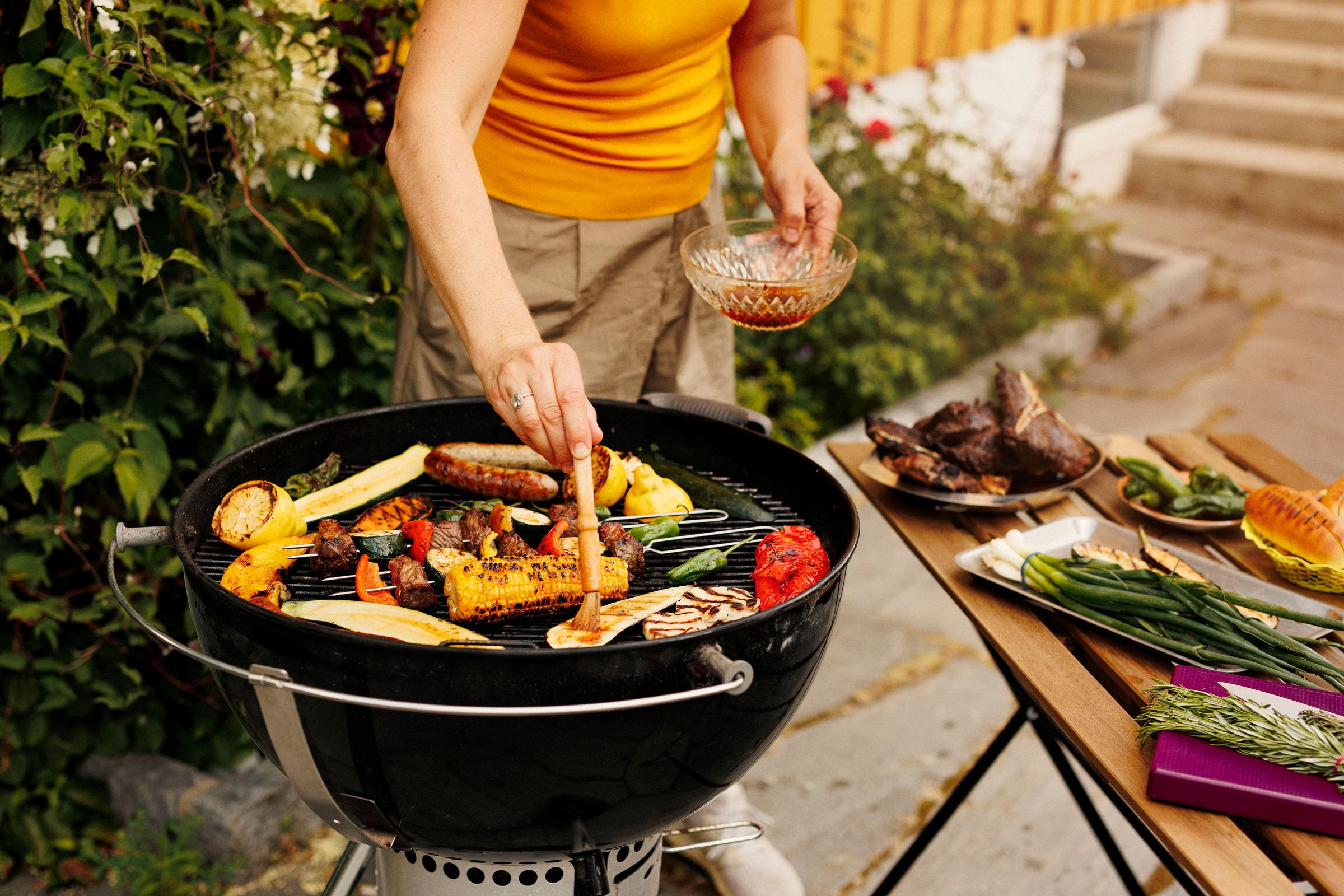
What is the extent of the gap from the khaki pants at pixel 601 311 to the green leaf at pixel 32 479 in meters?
0.72

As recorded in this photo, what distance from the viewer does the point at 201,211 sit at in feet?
7.34

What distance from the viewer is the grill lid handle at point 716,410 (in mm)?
2062

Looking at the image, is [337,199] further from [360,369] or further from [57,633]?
[57,633]

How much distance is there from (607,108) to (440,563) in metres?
0.92

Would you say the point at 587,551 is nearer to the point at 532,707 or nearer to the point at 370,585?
the point at 532,707

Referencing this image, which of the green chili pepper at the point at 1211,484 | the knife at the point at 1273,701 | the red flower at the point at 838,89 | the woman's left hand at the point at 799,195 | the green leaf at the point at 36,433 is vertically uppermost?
the woman's left hand at the point at 799,195

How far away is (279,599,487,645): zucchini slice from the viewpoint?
58.6 inches

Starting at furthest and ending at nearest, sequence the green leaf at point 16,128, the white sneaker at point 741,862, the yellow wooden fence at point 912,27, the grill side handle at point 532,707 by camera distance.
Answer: the yellow wooden fence at point 912,27
the white sneaker at point 741,862
the green leaf at point 16,128
the grill side handle at point 532,707

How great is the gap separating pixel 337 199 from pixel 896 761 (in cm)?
219

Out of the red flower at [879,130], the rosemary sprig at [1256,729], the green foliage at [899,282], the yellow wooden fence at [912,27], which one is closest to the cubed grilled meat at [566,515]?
the rosemary sprig at [1256,729]

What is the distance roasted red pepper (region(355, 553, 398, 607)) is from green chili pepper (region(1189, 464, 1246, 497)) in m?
1.53

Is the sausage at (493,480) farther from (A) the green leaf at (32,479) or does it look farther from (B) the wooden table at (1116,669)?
(A) the green leaf at (32,479)

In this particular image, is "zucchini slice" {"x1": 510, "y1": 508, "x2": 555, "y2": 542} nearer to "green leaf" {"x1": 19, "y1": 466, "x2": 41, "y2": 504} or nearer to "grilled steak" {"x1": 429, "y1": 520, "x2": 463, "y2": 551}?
"grilled steak" {"x1": 429, "y1": 520, "x2": 463, "y2": 551}

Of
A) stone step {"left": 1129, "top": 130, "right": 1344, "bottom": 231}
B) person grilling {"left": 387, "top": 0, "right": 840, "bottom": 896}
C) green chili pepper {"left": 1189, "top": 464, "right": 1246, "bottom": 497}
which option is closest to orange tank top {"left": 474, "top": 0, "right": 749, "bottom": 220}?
person grilling {"left": 387, "top": 0, "right": 840, "bottom": 896}
